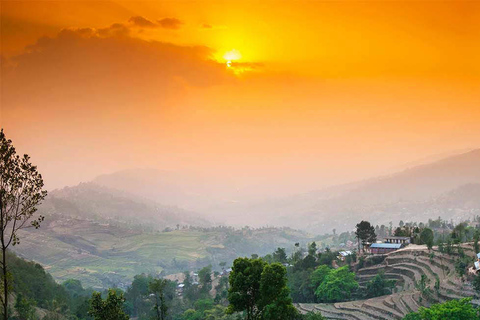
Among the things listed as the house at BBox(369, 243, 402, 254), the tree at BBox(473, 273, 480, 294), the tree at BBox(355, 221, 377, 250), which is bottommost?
the tree at BBox(473, 273, 480, 294)

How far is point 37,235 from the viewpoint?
187625 millimetres

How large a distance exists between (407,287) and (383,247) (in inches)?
550

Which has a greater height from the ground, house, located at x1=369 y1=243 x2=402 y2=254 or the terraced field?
house, located at x1=369 y1=243 x2=402 y2=254

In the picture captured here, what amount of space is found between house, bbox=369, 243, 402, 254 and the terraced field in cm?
229

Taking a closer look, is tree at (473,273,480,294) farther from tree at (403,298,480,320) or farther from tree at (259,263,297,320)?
tree at (259,263,297,320)

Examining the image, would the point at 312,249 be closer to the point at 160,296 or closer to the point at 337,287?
the point at 337,287

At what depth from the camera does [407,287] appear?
54438mm

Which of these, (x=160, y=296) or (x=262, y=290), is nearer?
(x=262, y=290)

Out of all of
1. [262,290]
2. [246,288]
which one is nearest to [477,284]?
[262,290]

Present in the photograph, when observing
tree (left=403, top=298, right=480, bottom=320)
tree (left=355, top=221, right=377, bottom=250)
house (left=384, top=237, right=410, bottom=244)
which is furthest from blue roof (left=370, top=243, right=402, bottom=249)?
tree (left=403, top=298, right=480, bottom=320)

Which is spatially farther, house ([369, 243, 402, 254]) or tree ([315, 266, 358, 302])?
house ([369, 243, 402, 254])

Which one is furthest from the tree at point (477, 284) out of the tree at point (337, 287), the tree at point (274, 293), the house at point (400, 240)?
the house at point (400, 240)

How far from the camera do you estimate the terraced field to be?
1780 inches

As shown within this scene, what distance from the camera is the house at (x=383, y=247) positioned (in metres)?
67.3
